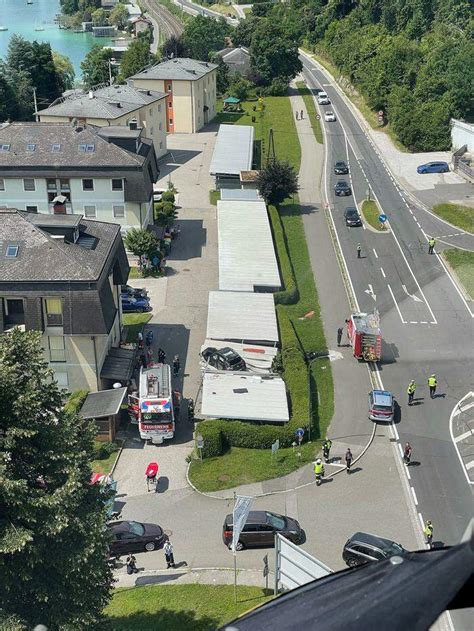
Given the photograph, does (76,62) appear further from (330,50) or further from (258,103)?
(258,103)

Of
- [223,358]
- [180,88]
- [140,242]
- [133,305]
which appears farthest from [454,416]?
[180,88]

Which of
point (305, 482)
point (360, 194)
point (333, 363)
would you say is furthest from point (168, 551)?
point (360, 194)

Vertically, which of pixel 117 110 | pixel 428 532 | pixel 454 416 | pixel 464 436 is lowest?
pixel 454 416

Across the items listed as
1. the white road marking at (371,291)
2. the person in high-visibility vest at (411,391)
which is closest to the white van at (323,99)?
the white road marking at (371,291)

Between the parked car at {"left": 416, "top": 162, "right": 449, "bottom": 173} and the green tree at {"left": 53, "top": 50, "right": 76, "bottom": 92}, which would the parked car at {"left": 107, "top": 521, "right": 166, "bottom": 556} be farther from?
the green tree at {"left": 53, "top": 50, "right": 76, "bottom": 92}

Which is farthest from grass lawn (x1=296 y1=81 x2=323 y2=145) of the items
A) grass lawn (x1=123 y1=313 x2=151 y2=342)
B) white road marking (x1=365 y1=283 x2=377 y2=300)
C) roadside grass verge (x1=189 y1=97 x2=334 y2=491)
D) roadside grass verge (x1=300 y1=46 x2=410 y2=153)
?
grass lawn (x1=123 y1=313 x2=151 y2=342)

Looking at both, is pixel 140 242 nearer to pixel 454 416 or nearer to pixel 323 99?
pixel 454 416
